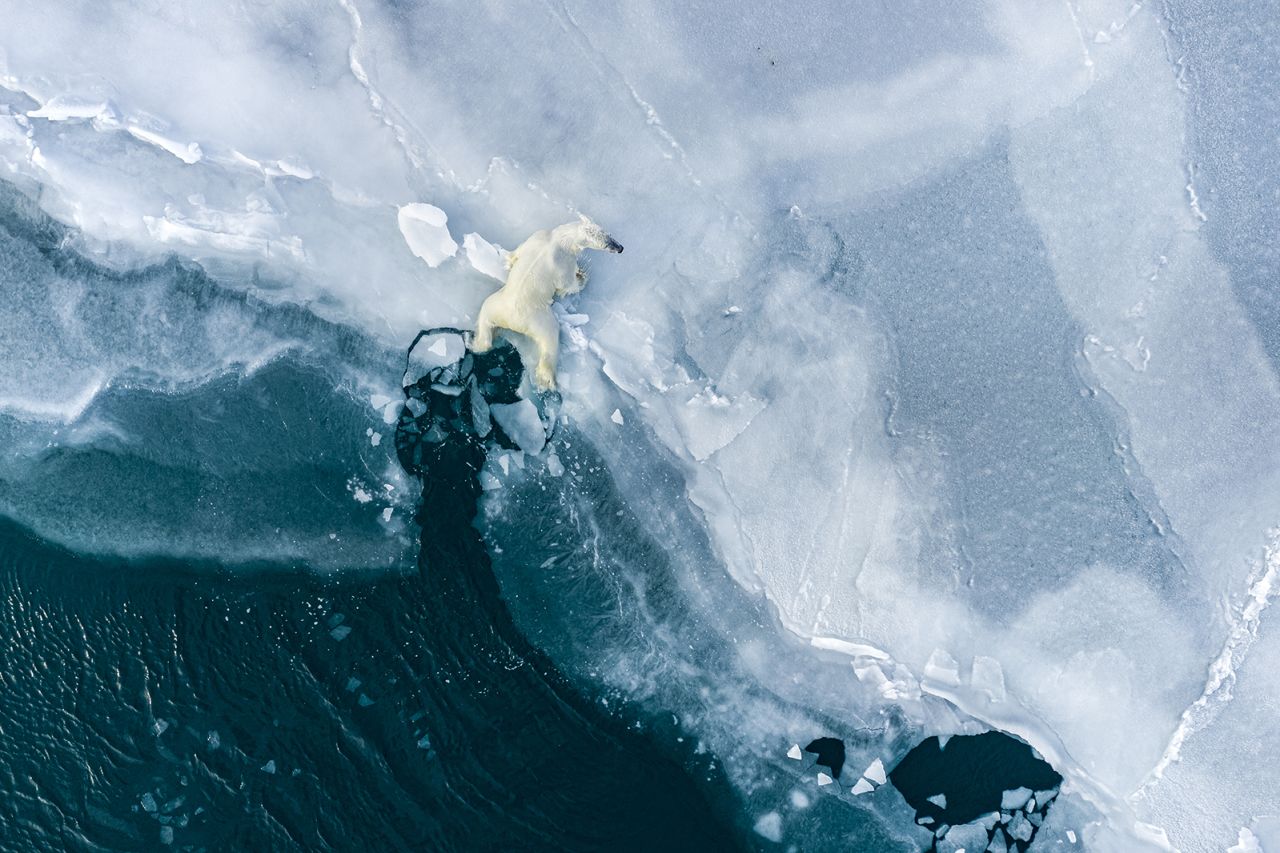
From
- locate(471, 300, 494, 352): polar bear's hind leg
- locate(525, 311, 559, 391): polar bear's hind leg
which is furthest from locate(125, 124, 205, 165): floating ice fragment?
locate(525, 311, 559, 391): polar bear's hind leg

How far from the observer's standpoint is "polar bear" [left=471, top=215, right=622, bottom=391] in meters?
3.33

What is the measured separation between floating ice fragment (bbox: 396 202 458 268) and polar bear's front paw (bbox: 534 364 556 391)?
0.62 m

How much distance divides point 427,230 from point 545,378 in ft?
2.60

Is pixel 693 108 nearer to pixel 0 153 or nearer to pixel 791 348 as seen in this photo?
pixel 791 348

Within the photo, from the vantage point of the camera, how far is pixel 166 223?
11.3 feet

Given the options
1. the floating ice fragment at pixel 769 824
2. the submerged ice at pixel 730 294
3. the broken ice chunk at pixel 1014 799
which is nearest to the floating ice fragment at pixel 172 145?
the submerged ice at pixel 730 294

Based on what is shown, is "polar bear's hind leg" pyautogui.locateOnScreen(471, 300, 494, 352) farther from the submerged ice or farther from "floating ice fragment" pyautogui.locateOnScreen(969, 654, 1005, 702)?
"floating ice fragment" pyautogui.locateOnScreen(969, 654, 1005, 702)

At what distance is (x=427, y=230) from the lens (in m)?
3.42

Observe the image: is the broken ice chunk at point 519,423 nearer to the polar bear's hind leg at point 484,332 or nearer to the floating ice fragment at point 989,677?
the polar bear's hind leg at point 484,332

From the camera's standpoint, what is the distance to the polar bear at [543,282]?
333 centimetres

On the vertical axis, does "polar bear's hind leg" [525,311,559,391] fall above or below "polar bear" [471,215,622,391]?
below

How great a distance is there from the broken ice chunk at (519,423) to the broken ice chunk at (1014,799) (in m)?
2.58

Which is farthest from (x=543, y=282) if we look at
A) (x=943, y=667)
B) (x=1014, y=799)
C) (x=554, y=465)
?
(x=1014, y=799)

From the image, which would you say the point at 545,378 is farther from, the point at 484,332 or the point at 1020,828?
the point at 1020,828
